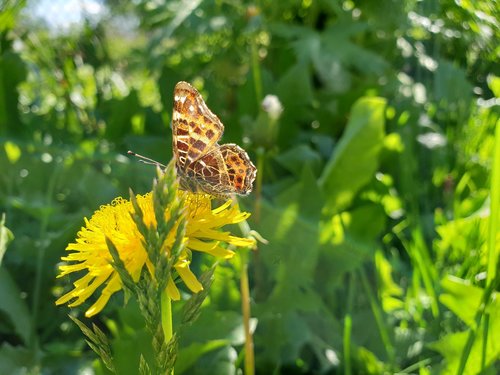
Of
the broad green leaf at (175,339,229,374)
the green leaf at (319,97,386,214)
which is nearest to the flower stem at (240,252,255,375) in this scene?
A: the broad green leaf at (175,339,229,374)

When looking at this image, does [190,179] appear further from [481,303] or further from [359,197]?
[359,197]

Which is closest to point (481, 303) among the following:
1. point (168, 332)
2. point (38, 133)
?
point (168, 332)

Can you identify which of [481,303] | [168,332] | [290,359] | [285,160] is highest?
[168,332]

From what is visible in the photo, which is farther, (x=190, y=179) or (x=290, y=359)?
(x=290, y=359)

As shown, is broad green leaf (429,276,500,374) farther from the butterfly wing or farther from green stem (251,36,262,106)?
green stem (251,36,262,106)

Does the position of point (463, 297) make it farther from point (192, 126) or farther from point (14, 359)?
point (14, 359)

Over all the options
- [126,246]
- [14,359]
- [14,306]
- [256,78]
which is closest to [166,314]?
[126,246]
